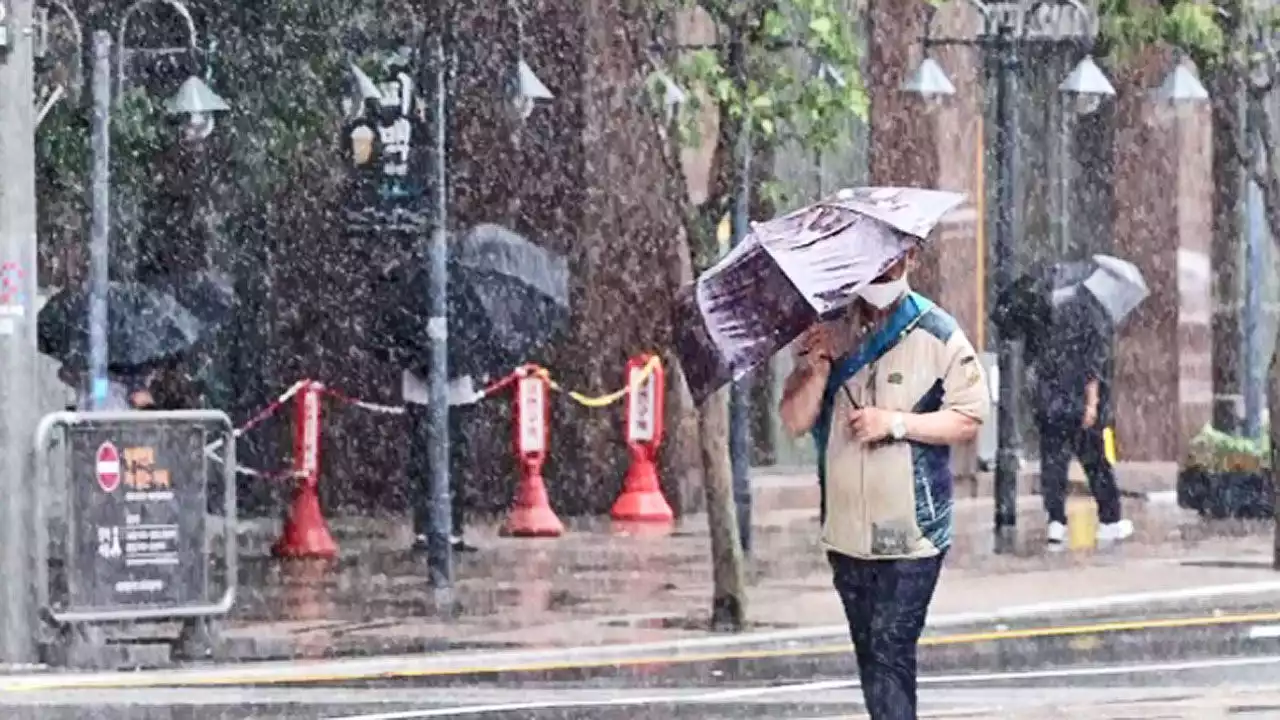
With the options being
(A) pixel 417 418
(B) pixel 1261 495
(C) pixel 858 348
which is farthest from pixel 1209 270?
(C) pixel 858 348

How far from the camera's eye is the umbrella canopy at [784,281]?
27.4 ft

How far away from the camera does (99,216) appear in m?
16.9

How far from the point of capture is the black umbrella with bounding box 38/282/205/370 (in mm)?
20297

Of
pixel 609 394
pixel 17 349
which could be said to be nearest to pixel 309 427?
pixel 609 394

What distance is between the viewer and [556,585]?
1833 cm

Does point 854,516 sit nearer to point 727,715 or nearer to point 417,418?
point 727,715

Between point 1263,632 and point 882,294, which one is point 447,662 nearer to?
point 1263,632

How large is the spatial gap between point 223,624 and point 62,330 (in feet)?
18.3

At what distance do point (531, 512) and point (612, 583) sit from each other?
3.81 meters

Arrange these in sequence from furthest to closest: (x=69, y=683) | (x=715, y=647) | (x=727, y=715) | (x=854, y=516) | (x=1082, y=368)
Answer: (x=1082, y=368)
(x=715, y=647)
(x=69, y=683)
(x=727, y=715)
(x=854, y=516)

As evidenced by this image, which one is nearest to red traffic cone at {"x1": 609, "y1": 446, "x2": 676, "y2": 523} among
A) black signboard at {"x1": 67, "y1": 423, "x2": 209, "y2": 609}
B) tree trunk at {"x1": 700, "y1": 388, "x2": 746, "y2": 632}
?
tree trunk at {"x1": 700, "y1": 388, "x2": 746, "y2": 632}

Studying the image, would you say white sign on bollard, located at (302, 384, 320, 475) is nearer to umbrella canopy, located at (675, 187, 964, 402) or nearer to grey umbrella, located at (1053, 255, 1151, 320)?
grey umbrella, located at (1053, 255, 1151, 320)

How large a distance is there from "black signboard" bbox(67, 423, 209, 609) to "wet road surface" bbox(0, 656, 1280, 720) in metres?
1.16

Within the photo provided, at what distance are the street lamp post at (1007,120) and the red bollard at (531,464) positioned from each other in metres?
3.33
